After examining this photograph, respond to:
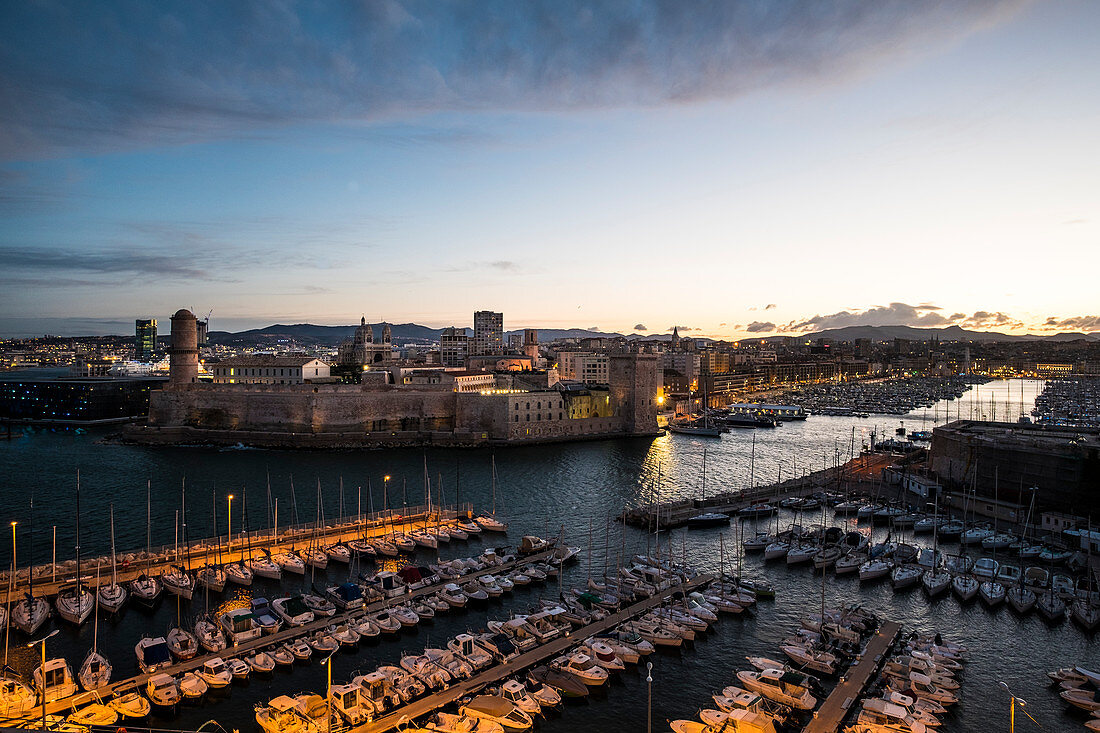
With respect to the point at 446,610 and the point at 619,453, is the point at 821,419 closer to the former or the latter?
the point at 619,453

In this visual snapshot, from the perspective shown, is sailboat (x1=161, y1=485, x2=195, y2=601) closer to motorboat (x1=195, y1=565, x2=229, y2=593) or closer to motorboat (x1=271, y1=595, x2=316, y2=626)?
motorboat (x1=195, y1=565, x2=229, y2=593)

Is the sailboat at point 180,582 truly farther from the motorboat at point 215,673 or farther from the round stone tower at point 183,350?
the round stone tower at point 183,350

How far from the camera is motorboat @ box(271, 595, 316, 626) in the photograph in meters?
10.3

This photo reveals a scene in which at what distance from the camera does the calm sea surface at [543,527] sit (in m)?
8.77

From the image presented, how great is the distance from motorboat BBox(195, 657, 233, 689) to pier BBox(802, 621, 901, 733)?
7.00 metres

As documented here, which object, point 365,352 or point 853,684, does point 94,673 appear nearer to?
point 853,684

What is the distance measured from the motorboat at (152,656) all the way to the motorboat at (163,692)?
1.28 feet

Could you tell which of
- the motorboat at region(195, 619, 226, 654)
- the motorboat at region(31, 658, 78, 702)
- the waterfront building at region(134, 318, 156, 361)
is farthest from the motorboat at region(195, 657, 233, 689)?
the waterfront building at region(134, 318, 156, 361)

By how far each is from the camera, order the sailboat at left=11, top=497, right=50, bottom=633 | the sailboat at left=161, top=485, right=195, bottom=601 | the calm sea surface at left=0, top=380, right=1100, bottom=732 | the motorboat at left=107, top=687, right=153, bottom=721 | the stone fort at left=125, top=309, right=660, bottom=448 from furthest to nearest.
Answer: the stone fort at left=125, top=309, right=660, bottom=448 < the sailboat at left=161, top=485, right=195, bottom=601 < the sailboat at left=11, top=497, right=50, bottom=633 < the calm sea surface at left=0, top=380, right=1100, bottom=732 < the motorboat at left=107, top=687, right=153, bottom=721

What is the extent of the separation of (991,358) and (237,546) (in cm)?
14589

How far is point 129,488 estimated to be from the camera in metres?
21.1

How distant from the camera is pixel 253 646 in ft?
31.4

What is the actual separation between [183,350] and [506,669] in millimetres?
32955

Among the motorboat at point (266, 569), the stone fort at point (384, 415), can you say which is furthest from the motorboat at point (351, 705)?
the stone fort at point (384, 415)
